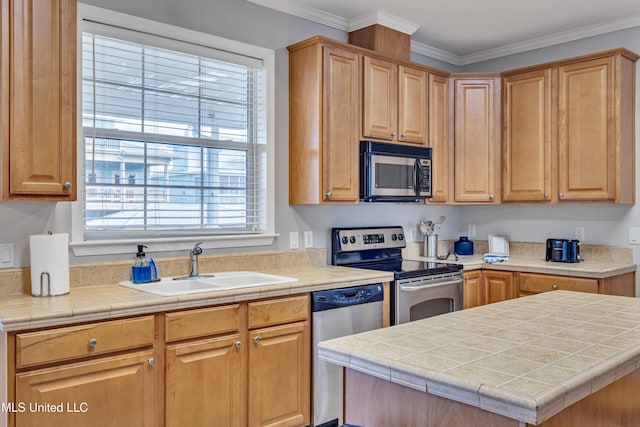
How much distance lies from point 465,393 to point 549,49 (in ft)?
12.7

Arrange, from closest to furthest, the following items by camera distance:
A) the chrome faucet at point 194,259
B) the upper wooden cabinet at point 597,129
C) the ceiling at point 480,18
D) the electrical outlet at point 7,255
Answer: the electrical outlet at point 7,255 < the chrome faucet at point 194,259 < the ceiling at point 480,18 < the upper wooden cabinet at point 597,129

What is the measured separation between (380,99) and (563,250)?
67.5 inches

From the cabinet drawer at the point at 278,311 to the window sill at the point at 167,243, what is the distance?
0.66 m

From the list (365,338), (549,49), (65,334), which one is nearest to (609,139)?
(549,49)

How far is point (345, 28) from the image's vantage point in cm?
391

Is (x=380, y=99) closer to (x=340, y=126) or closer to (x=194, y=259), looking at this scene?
(x=340, y=126)

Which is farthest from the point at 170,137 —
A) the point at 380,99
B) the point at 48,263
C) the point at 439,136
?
the point at 439,136

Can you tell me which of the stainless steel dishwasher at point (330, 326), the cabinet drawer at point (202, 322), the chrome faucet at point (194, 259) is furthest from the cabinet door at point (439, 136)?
the cabinet drawer at point (202, 322)

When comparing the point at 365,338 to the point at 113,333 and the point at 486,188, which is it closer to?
the point at 113,333

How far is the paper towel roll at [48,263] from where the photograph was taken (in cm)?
237

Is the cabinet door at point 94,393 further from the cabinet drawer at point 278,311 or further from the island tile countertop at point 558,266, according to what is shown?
the island tile countertop at point 558,266

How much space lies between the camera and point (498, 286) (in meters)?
3.93

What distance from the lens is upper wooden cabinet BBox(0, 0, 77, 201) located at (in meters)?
2.21

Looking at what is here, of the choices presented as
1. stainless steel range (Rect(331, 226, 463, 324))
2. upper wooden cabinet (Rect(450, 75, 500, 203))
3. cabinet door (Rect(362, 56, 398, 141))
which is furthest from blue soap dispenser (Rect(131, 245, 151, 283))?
upper wooden cabinet (Rect(450, 75, 500, 203))
